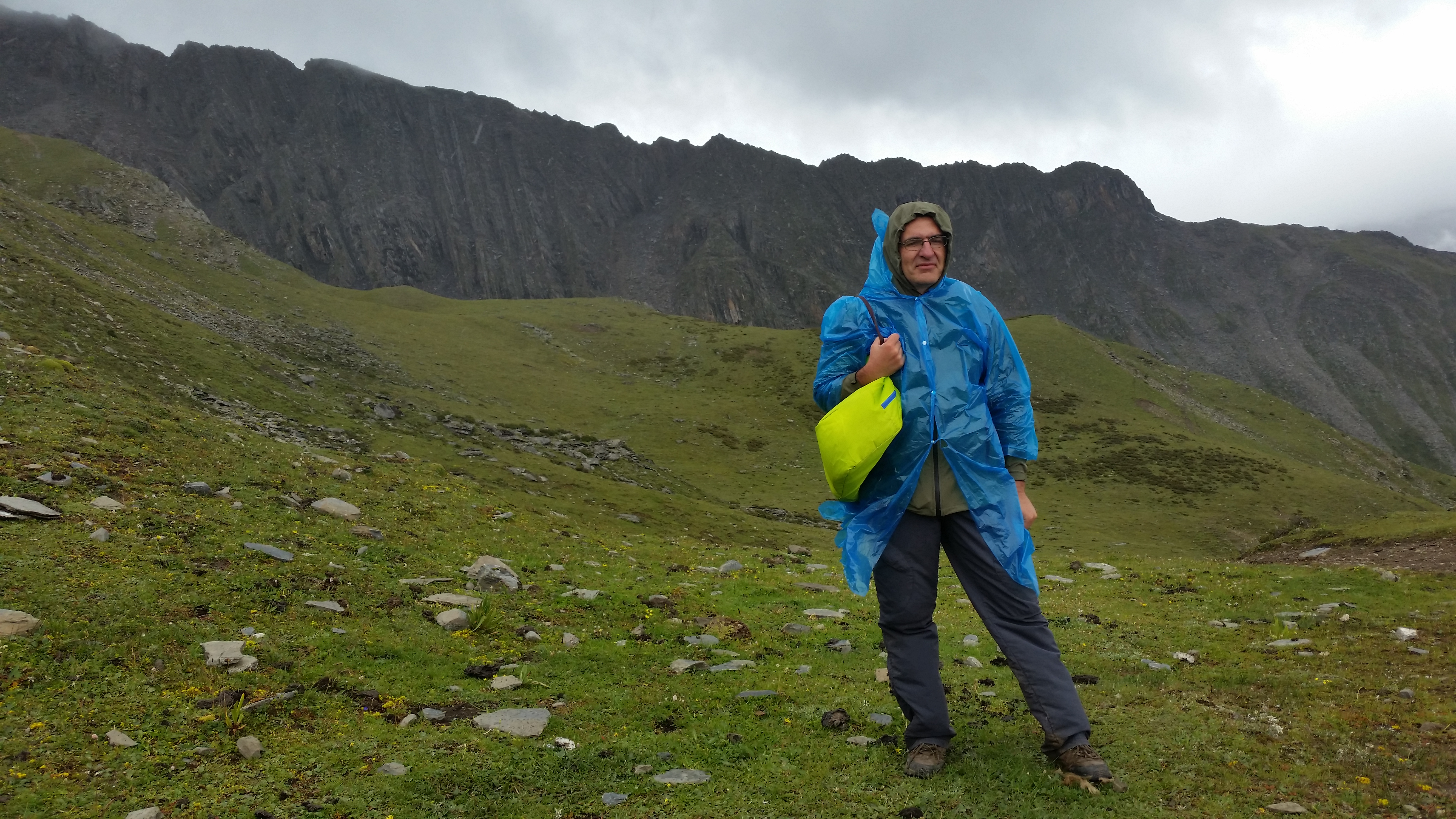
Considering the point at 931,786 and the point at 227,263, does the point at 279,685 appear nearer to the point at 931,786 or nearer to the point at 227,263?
the point at 931,786

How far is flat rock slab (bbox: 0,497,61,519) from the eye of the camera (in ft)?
30.5

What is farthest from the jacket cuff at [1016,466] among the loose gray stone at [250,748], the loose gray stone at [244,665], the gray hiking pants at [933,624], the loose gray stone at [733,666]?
the loose gray stone at [244,665]

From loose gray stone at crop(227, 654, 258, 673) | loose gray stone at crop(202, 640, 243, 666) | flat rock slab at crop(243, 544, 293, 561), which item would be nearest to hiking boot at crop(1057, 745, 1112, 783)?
loose gray stone at crop(227, 654, 258, 673)

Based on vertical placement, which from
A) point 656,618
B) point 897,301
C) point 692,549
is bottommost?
point 692,549

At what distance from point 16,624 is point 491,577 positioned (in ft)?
20.2

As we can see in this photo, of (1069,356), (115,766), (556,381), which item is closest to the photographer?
(115,766)

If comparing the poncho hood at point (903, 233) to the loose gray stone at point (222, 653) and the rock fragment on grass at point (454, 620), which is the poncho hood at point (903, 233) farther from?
the loose gray stone at point (222, 653)

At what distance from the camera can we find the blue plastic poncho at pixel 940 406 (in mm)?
6738

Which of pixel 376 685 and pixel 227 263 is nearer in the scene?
pixel 376 685

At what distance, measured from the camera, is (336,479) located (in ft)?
53.8

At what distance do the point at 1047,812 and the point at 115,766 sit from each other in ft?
23.6

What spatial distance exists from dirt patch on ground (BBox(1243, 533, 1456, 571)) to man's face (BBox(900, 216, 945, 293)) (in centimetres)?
2002

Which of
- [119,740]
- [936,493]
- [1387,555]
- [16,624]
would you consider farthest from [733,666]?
[1387,555]

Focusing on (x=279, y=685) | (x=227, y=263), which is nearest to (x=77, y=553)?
(x=279, y=685)
